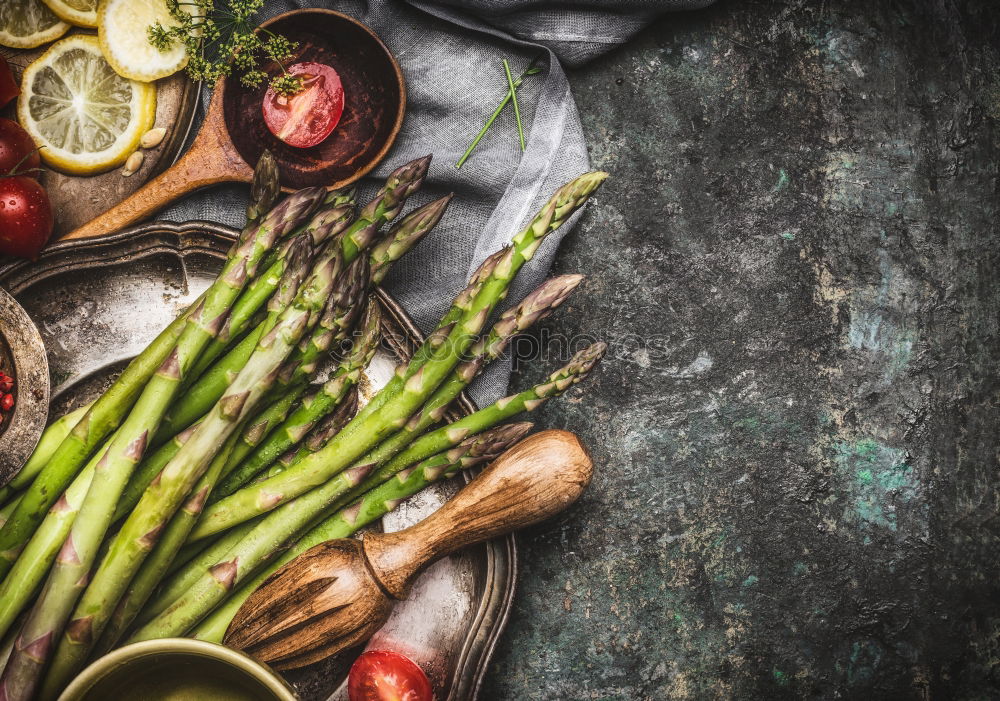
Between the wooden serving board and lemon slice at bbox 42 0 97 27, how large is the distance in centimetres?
5

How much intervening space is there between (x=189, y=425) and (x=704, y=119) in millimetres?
1826

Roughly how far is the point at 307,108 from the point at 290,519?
4.10 feet

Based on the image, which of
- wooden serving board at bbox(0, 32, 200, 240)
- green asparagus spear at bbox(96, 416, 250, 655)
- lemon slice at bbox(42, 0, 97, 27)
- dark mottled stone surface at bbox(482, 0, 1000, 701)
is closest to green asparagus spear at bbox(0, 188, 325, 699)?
green asparagus spear at bbox(96, 416, 250, 655)

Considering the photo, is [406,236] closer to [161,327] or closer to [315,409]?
[315,409]

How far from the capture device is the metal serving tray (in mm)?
2039

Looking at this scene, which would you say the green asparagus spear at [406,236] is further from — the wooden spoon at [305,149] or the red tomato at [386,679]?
the red tomato at [386,679]

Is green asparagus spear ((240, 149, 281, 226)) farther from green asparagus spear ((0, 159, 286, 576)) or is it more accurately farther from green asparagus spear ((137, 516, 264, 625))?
green asparagus spear ((137, 516, 264, 625))

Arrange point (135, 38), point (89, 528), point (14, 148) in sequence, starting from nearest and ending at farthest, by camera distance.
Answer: point (89, 528), point (14, 148), point (135, 38)

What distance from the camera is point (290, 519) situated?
1882mm

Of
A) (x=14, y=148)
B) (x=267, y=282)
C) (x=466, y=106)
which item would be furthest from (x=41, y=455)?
(x=466, y=106)

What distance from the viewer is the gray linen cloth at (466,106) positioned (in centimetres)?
222

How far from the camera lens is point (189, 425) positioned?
1.93m

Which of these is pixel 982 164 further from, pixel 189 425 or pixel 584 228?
pixel 189 425

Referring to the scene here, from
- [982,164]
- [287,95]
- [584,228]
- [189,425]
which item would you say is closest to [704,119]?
[584,228]
